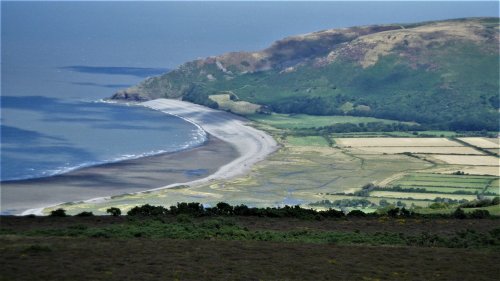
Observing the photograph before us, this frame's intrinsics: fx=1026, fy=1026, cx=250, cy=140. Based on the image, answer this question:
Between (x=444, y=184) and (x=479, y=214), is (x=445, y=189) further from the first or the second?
(x=479, y=214)

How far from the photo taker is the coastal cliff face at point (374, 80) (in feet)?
564

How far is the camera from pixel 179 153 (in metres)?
118

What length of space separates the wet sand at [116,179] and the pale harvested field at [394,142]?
61.5ft

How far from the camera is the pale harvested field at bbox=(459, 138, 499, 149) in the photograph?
13496 cm

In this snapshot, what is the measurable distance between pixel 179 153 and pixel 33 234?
79371 millimetres

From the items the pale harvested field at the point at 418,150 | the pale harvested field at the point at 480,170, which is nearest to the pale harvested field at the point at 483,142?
the pale harvested field at the point at 418,150

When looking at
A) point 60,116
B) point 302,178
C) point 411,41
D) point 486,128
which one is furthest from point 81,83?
point 302,178

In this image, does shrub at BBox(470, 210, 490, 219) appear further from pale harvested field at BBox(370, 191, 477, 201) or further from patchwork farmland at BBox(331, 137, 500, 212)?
pale harvested field at BBox(370, 191, 477, 201)

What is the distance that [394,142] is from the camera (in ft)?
445

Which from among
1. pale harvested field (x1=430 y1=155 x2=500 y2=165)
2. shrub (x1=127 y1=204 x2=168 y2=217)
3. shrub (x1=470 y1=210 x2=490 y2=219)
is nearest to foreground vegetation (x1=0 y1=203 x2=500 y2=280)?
shrub (x1=127 y1=204 x2=168 y2=217)

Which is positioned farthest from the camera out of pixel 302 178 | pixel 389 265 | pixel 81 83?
pixel 81 83

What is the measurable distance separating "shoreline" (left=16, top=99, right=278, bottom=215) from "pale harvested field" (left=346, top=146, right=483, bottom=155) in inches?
440

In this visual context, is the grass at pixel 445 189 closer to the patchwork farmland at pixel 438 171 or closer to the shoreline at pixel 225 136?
the patchwork farmland at pixel 438 171

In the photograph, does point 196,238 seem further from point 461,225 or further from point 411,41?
point 411,41
